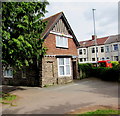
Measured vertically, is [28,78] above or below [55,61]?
below

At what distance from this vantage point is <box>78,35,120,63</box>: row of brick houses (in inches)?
1378

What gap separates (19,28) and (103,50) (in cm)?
3215

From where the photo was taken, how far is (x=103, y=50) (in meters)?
37.5

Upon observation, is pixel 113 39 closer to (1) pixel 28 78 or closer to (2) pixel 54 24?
(2) pixel 54 24

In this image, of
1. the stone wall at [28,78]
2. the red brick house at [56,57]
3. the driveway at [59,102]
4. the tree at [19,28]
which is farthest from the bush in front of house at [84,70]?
the tree at [19,28]

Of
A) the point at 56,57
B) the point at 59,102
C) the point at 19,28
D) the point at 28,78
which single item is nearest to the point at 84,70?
the point at 56,57

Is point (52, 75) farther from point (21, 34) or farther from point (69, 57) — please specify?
point (21, 34)

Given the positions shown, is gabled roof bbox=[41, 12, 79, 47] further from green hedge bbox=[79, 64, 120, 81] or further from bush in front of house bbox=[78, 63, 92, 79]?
green hedge bbox=[79, 64, 120, 81]

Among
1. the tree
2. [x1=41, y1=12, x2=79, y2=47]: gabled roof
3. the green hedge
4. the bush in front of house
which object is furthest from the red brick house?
the tree

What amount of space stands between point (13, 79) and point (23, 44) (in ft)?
31.1

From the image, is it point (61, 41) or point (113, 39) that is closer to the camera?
point (61, 41)

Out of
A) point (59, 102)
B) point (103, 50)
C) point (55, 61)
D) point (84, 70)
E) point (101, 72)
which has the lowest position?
point (59, 102)

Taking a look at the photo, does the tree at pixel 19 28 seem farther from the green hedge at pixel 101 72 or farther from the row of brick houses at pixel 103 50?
the row of brick houses at pixel 103 50

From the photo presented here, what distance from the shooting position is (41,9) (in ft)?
35.5
